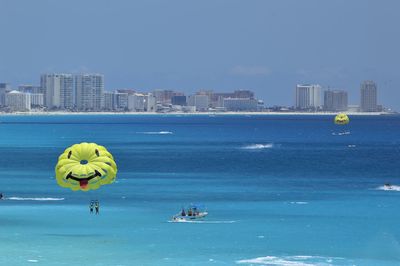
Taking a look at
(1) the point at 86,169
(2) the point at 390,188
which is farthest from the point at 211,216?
(2) the point at 390,188

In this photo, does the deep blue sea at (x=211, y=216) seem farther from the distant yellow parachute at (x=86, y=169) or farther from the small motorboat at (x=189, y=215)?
the distant yellow parachute at (x=86, y=169)

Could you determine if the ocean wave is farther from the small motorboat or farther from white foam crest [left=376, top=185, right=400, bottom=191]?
white foam crest [left=376, top=185, right=400, bottom=191]

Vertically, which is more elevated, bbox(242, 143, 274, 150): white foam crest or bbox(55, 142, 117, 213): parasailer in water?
bbox(55, 142, 117, 213): parasailer in water

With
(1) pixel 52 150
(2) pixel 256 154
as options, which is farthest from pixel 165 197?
(1) pixel 52 150

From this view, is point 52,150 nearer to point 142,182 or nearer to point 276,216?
point 142,182

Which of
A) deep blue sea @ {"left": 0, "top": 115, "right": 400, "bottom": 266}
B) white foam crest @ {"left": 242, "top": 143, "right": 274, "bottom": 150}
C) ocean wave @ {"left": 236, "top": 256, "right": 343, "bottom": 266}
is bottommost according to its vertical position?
ocean wave @ {"left": 236, "top": 256, "right": 343, "bottom": 266}

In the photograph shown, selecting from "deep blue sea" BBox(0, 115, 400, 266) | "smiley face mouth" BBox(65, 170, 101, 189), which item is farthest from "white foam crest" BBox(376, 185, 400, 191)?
"smiley face mouth" BBox(65, 170, 101, 189)

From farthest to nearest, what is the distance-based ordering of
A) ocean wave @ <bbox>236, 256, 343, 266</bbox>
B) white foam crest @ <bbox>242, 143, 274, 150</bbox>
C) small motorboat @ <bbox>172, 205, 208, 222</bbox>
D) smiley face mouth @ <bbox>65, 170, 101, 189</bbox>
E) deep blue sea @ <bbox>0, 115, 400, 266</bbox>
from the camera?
1. white foam crest @ <bbox>242, 143, 274, 150</bbox>
2. small motorboat @ <bbox>172, 205, 208, 222</bbox>
3. deep blue sea @ <bbox>0, 115, 400, 266</bbox>
4. smiley face mouth @ <bbox>65, 170, 101, 189</bbox>
5. ocean wave @ <bbox>236, 256, 343, 266</bbox>

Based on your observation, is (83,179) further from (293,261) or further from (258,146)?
(258,146)

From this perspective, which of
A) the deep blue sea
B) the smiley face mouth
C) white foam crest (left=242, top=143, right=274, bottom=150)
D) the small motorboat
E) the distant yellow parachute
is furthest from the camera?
white foam crest (left=242, top=143, right=274, bottom=150)

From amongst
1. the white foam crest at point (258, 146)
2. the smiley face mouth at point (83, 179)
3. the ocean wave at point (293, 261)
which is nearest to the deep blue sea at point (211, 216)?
the ocean wave at point (293, 261)
